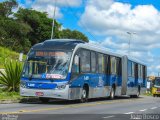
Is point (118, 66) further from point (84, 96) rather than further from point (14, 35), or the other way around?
point (14, 35)

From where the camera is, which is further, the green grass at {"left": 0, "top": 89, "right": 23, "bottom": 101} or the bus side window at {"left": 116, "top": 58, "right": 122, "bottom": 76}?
the bus side window at {"left": 116, "top": 58, "right": 122, "bottom": 76}

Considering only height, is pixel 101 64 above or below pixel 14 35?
below

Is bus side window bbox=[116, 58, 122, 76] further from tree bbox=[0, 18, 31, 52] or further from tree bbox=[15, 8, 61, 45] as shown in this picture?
tree bbox=[15, 8, 61, 45]

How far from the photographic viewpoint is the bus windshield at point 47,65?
72.8ft

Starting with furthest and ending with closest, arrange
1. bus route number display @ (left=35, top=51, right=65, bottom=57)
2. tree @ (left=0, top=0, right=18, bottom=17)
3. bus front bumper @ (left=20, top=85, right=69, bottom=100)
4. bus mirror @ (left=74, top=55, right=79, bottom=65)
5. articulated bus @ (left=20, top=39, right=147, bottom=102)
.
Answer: tree @ (left=0, top=0, right=18, bottom=17)
bus mirror @ (left=74, top=55, right=79, bottom=65)
bus route number display @ (left=35, top=51, right=65, bottom=57)
articulated bus @ (left=20, top=39, right=147, bottom=102)
bus front bumper @ (left=20, top=85, right=69, bottom=100)

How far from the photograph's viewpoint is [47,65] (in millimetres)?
22484

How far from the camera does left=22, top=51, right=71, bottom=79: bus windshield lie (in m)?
22.2

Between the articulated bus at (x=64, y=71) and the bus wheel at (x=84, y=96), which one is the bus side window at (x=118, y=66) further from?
the bus wheel at (x=84, y=96)

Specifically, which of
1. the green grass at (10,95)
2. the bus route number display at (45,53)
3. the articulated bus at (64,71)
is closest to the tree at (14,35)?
the green grass at (10,95)

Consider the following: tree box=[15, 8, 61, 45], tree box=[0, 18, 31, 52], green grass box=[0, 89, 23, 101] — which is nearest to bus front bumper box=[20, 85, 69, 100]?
green grass box=[0, 89, 23, 101]

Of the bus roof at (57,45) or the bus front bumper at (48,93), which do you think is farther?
the bus roof at (57,45)

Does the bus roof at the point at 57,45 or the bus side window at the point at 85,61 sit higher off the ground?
the bus roof at the point at 57,45

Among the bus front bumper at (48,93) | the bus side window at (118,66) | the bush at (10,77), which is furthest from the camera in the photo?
the bus side window at (118,66)

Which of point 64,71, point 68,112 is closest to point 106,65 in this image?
point 64,71
